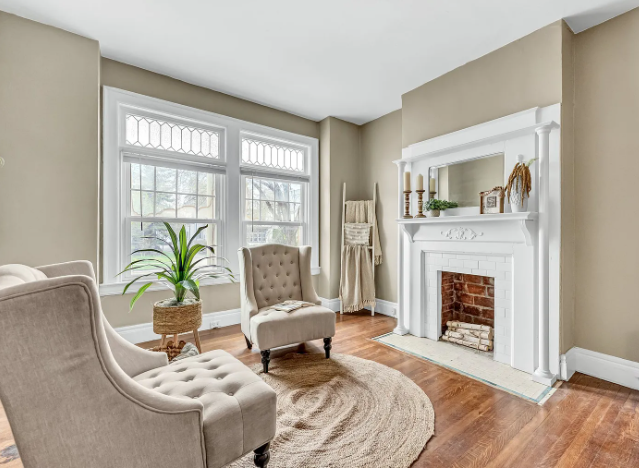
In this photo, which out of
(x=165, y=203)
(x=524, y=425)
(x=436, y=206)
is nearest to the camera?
(x=524, y=425)

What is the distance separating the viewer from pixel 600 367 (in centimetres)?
236

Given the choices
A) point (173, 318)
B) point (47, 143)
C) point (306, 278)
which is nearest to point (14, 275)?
point (173, 318)

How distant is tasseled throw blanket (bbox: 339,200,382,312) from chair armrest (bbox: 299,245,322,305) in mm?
1083

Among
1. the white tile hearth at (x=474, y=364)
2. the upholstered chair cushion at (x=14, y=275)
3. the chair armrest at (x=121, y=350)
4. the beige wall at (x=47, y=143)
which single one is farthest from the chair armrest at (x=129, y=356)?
the white tile hearth at (x=474, y=364)

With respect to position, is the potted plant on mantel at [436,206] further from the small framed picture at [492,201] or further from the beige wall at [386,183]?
the beige wall at [386,183]

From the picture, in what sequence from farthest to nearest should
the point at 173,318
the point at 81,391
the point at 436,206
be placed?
the point at 436,206
the point at 173,318
the point at 81,391

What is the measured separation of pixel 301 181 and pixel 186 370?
3.18 meters

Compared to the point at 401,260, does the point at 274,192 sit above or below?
above

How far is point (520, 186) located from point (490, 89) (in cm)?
100

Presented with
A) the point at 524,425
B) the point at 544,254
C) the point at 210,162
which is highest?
the point at 210,162

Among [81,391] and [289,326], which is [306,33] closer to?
[289,326]

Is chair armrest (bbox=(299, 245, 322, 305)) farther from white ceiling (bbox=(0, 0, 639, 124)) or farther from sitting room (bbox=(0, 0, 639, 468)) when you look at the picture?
white ceiling (bbox=(0, 0, 639, 124))

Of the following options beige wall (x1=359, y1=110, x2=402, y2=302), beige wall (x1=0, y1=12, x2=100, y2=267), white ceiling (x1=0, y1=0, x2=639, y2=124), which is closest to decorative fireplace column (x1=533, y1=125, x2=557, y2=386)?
white ceiling (x1=0, y1=0, x2=639, y2=124)

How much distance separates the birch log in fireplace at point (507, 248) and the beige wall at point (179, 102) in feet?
6.32
